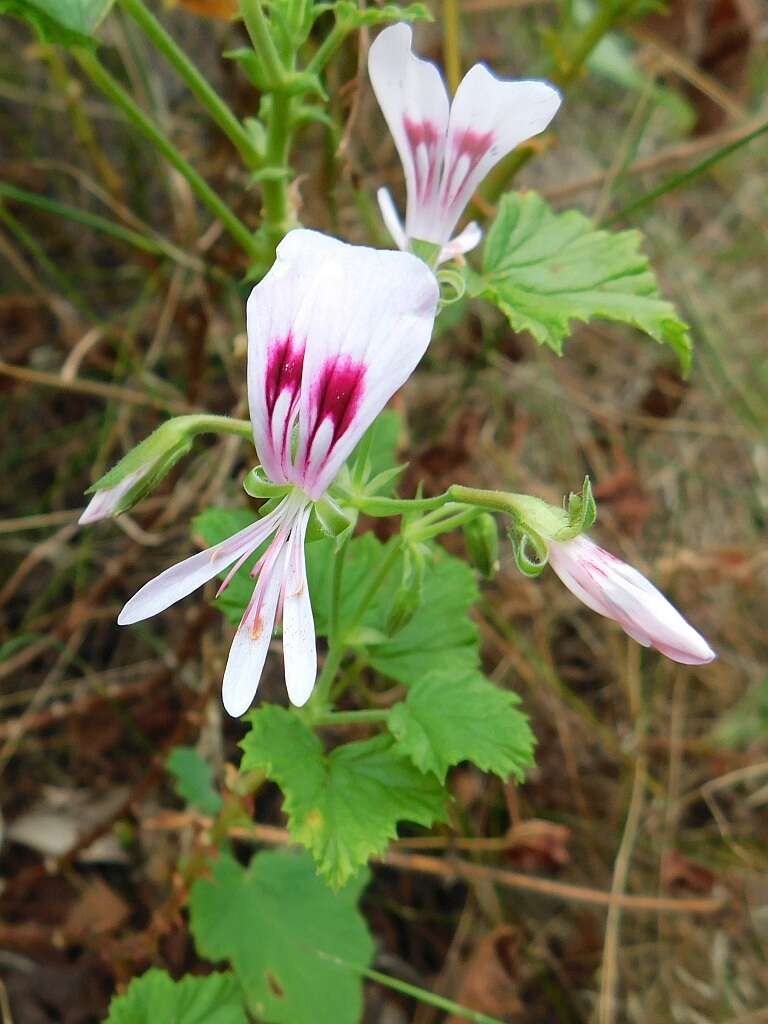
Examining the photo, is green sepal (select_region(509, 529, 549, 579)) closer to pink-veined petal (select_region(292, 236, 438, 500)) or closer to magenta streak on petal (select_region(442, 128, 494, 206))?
pink-veined petal (select_region(292, 236, 438, 500))

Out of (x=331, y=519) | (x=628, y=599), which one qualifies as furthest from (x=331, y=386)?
(x=628, y=599)

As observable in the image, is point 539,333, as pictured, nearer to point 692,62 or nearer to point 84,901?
point 84,901

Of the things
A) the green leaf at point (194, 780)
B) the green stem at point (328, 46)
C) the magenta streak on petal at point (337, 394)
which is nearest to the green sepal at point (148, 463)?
the magenta streak on petal at point (337, 394)

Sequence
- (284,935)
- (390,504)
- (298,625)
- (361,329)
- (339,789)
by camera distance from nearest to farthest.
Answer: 1. (361,329)
2. (298,625)
3. (390,504)
4. (339,789)
5. (284,935)

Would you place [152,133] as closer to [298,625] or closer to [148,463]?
[148,463]

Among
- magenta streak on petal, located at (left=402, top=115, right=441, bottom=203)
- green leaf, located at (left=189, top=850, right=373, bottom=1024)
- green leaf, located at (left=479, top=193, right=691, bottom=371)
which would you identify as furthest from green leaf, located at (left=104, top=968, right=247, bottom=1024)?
magenta streak on petal, located at (left=402, top=115, right=441, bottom=203)

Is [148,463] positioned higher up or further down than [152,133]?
further down
